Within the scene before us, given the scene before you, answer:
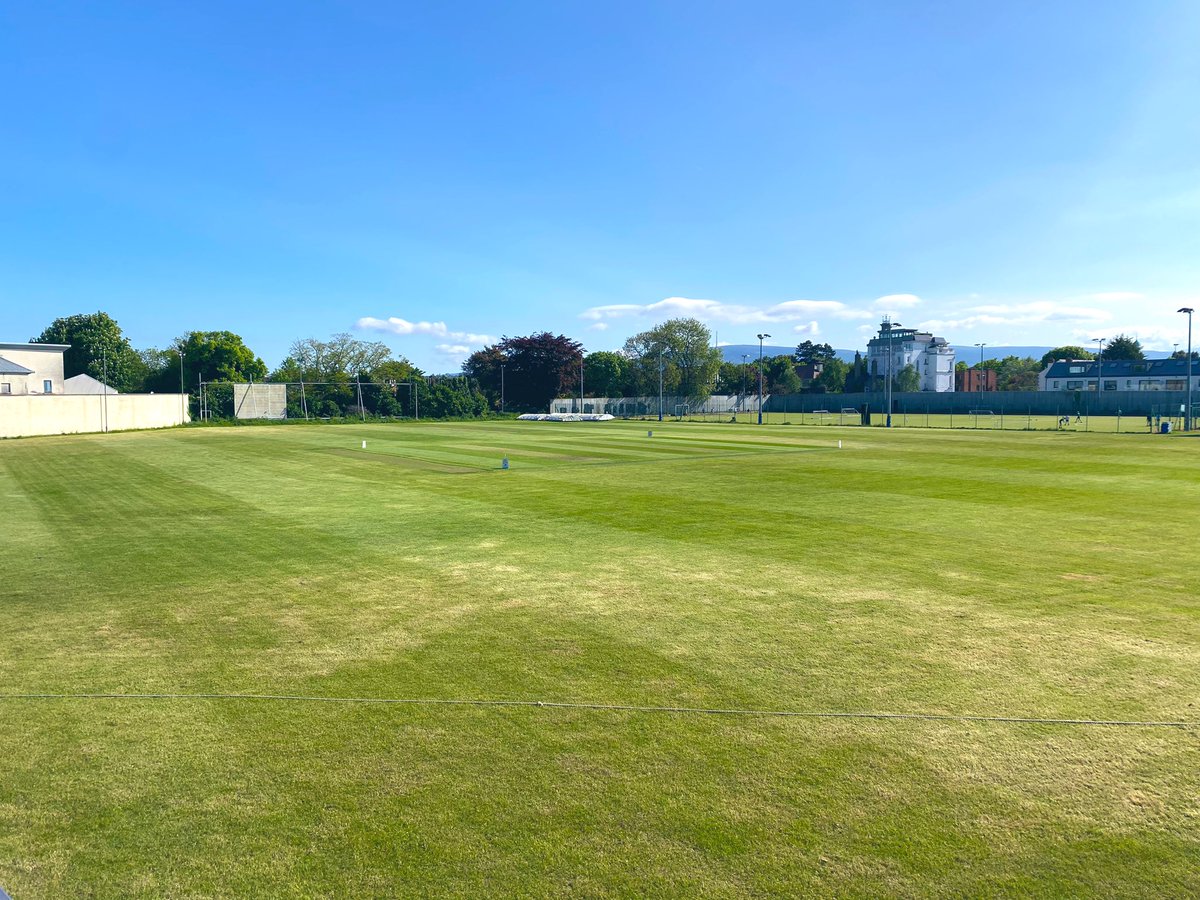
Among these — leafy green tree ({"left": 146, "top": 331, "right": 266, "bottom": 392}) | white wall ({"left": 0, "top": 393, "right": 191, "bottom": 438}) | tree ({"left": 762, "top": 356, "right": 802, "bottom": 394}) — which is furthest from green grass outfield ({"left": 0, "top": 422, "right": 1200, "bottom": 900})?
tree ({"left": 762, "top": 356, "right": 802, "bottom": 394})

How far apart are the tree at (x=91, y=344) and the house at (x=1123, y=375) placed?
125942mm

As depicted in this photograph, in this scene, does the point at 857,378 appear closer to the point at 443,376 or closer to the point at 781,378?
the point at 781,378

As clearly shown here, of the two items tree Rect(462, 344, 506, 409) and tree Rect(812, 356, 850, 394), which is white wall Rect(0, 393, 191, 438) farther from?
tree Rect(812, 356, 850, 394)

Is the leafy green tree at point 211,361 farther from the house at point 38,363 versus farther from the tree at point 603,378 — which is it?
the tree at point 603,378

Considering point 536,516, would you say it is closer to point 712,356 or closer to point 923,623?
point 923,623

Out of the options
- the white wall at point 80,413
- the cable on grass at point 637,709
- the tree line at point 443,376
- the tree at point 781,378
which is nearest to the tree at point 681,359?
the tree line at point 443,376

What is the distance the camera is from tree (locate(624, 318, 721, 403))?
108m

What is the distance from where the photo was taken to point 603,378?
11719 cm

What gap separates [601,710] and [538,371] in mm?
90622

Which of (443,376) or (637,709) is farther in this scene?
(443,376)

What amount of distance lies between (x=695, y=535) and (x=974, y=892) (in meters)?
9.56

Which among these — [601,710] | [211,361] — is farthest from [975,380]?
[601,710]

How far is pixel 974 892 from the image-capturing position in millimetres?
3773

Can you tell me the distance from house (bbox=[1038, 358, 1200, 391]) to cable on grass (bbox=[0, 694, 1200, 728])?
12247 centimetres
